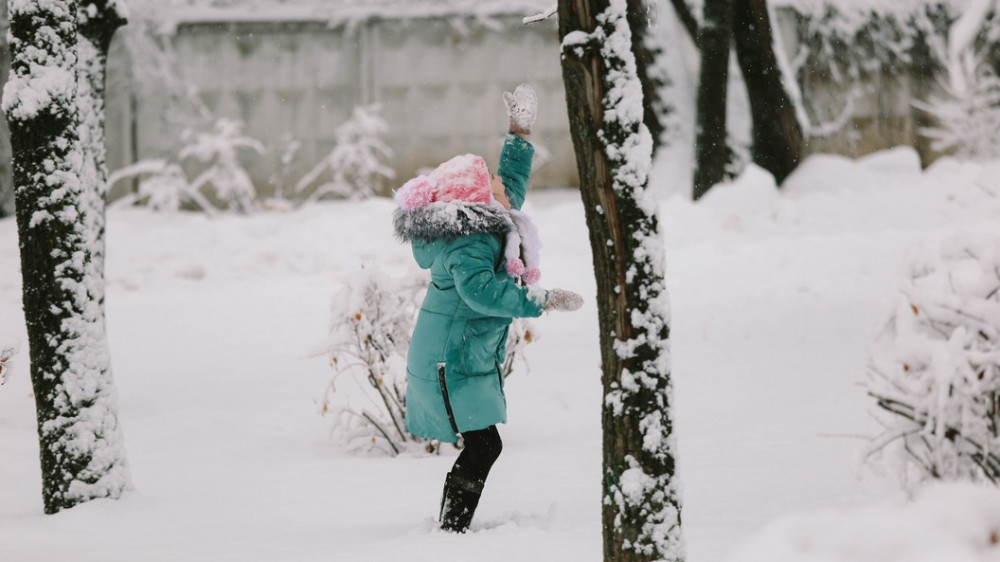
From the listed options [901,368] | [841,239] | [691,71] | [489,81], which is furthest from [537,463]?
[489,81]

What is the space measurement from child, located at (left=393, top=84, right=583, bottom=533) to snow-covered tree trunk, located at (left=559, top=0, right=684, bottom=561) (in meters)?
0.80

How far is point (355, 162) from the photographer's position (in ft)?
46.3

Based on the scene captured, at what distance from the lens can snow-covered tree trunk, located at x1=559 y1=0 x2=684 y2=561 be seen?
291 centimetres

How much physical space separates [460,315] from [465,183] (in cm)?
44

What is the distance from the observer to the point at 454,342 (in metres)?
3.82

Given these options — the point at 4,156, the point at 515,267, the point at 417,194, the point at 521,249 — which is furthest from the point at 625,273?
the point at 4,156

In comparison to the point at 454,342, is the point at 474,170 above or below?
above

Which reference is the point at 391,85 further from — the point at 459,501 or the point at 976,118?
the point at 459,501

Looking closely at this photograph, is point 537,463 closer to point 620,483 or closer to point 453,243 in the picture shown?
point 453,243

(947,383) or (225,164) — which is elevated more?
(225,164)

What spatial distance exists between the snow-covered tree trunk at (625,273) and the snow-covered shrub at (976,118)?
39.7ft

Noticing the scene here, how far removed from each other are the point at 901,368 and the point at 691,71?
10019 mm

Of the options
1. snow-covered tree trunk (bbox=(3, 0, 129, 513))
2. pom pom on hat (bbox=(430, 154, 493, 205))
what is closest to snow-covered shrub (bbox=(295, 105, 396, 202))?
snow-covered tree trunk (bbox=(3, 0, 129, 513))

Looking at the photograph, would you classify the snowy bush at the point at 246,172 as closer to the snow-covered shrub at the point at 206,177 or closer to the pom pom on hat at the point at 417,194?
the snow-covered shrub at the point at 206,177
